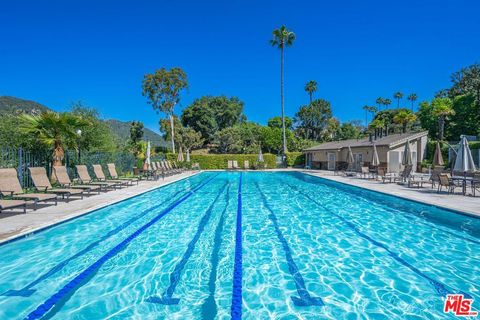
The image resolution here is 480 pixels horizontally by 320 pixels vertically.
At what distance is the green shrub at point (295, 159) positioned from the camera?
34.0 metres

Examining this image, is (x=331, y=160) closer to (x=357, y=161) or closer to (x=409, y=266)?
(x=357, y=161)

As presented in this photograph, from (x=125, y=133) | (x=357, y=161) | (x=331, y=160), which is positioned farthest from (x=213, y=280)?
(x=125, y=133)

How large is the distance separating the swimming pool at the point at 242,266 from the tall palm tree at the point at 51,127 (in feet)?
18.2

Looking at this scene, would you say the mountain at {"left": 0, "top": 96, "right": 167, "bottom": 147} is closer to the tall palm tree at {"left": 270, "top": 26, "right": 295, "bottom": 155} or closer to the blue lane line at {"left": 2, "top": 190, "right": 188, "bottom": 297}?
the blue lane line at {"left": 2, "top": 190, "right": 188, "bottom": 297}

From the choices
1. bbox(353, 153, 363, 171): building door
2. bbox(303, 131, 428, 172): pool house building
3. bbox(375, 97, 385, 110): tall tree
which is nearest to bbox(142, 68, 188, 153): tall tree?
bbox(303, 131, 428, 172): pool house building

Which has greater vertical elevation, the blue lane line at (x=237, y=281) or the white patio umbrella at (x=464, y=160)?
the white patio umbrella at (x=464, y=160)

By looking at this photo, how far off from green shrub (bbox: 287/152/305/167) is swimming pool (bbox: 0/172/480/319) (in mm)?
25279

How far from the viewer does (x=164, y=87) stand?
35.2m

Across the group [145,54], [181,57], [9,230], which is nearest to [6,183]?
[9,230]

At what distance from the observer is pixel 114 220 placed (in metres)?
7.96

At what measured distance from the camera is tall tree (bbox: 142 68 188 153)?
34.8m

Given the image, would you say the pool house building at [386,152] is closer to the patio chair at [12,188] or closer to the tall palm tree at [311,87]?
the patio chair at [12,188]

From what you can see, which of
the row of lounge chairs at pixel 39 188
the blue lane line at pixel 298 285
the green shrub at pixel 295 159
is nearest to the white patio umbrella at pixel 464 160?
the blue lane line at pixel 298 285

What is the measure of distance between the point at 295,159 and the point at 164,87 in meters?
19.4
